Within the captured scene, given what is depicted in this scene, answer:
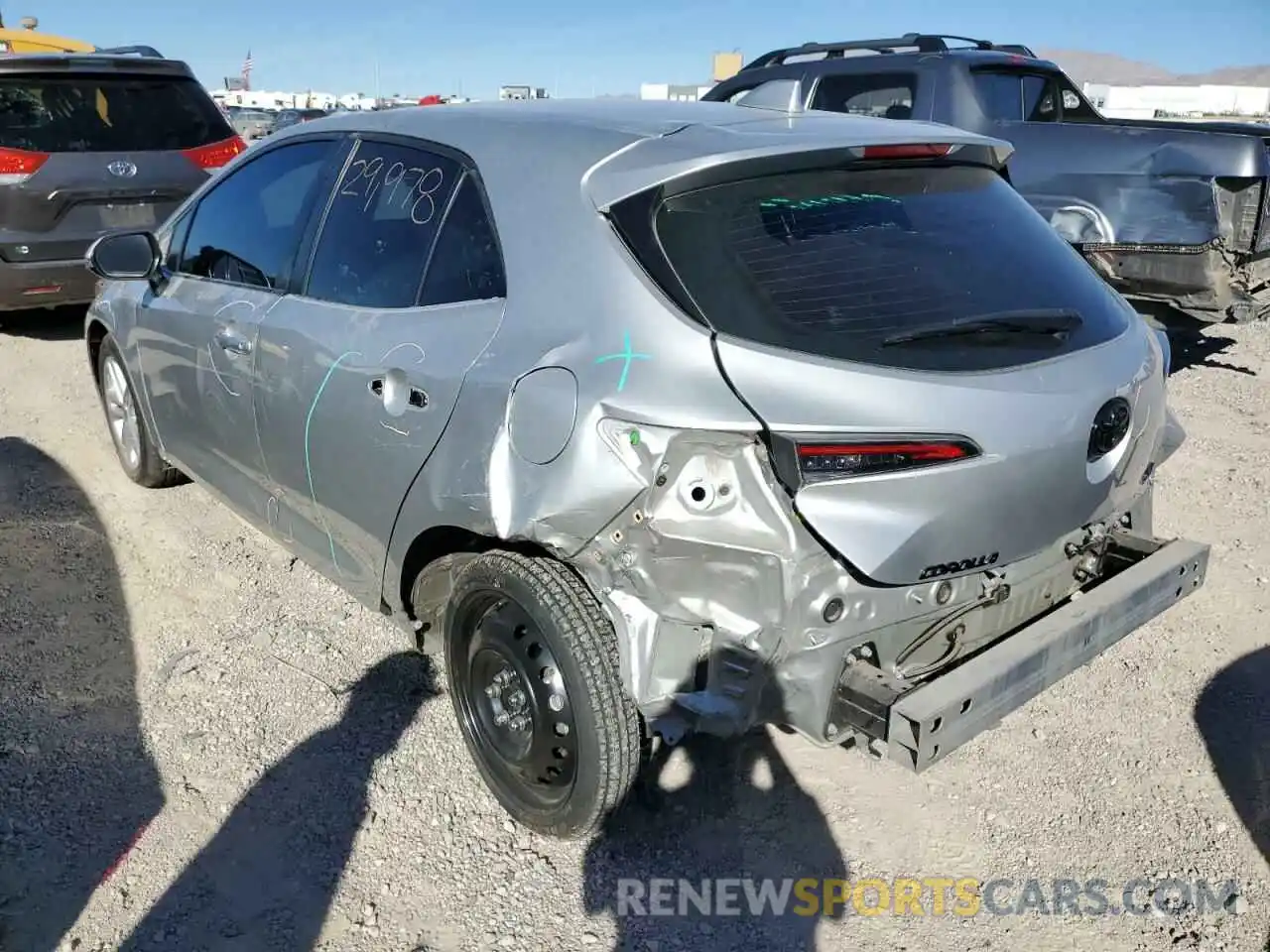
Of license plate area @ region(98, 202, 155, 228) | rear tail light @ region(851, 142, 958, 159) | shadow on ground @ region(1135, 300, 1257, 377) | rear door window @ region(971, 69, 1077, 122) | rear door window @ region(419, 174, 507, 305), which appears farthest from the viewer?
rear door window @ region(971, 69, 1077, 122)

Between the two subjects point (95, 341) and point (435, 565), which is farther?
point (95, 341)

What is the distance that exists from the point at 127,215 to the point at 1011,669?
681 centimetres

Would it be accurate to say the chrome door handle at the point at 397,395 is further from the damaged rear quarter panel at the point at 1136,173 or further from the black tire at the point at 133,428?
the damaged rear quarter panel at the point at 1136,173

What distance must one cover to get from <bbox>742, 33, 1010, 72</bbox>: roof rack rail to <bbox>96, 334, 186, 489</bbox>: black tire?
5674 millimetres

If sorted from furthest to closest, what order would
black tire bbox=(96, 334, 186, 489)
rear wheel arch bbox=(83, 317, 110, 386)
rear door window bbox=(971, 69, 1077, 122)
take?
rear door window bbox=(971, 69, 1077, 122)
rear wheel arch bbox=(83, 317, 110, 386)
black tire bbox=(96, 334, 186, 489)

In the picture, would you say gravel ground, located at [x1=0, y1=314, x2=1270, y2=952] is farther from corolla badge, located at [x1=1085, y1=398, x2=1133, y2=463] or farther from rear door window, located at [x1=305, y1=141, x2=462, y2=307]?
rear door window, located at [x1=305, y1=141, x2=462, y2=307]

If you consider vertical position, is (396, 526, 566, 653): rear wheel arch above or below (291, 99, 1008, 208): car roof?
below

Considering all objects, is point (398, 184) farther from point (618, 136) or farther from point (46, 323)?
point (46, 323)

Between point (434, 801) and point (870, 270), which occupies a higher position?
point (870, 270)

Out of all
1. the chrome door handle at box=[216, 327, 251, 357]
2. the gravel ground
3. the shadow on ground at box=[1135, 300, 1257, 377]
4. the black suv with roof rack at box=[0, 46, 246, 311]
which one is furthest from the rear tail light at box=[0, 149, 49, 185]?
the shadow on ground at box=[1135, 300, 1257, 377]

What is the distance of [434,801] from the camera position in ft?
9.68

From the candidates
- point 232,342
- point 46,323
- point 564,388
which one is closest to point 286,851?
point 564,388

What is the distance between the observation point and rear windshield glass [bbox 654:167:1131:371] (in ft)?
7.54

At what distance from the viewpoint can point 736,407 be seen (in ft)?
7.21
